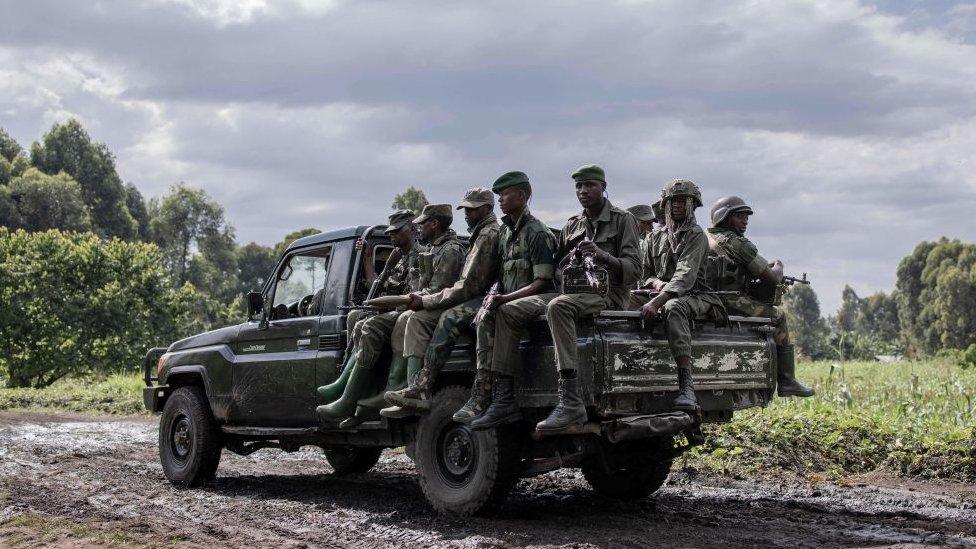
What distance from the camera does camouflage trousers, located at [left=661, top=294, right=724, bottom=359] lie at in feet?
24.8

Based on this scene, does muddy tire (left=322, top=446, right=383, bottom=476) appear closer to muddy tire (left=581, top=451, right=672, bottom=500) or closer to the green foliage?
muddy tire (left=581, top=451, right=672, bottom=500)

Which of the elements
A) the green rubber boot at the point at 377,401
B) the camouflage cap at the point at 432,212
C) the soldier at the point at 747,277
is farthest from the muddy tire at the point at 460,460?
the soldier at the point at 747,277

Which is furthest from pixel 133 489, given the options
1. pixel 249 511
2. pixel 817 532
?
pixel 817 532

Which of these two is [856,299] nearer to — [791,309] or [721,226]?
[791,309]

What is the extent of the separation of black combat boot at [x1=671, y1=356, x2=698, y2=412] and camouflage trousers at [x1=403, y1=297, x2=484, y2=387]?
157 cm

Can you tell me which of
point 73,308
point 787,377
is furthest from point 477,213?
point 73,308

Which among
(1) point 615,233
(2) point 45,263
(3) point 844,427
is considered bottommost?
(3) point 844,427

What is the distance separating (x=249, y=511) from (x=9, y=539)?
185 centimetres

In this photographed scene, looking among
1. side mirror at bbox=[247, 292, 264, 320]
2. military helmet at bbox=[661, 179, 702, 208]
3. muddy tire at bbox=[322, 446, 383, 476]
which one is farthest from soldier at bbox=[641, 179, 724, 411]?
muddy tire at bbox=[322, 446, 383, 476]

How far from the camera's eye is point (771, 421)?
38.5 ft

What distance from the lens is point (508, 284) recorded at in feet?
26.2

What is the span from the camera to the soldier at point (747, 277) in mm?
8883

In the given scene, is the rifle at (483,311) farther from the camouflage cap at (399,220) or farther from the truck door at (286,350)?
the truck door at (286,350)

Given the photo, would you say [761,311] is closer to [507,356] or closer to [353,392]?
[507,356]
